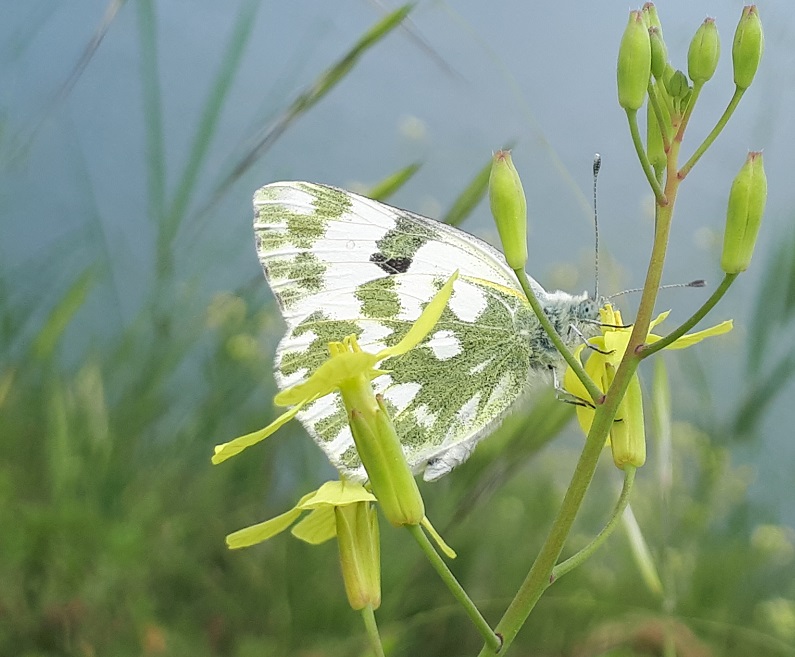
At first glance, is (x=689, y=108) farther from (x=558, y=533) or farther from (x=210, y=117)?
(x=210, y=117)

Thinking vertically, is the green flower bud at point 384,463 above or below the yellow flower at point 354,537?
above

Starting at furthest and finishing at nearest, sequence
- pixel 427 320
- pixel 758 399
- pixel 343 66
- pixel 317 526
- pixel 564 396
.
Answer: pixel 758 399
pixel 343 66
pixel 564 396
pixel 317 526
pixel 427 320

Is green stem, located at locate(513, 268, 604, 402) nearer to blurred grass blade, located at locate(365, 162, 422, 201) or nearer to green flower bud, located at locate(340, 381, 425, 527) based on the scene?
green flower bud, located at locate(340, 381, 425, 527)

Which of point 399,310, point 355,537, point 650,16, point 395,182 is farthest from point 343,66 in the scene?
point 355,537

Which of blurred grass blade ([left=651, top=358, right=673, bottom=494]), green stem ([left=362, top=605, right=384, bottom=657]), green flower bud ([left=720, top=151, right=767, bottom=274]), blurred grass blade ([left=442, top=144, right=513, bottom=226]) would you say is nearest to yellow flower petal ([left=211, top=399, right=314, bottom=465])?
green stem ([left=362, top=605, right=384, bottom=657])

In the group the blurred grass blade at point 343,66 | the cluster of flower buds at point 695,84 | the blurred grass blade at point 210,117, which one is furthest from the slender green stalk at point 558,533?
the blurred grass blade at point 210,117

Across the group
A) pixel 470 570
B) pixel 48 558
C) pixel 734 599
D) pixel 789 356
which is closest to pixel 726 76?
pixel 789 356

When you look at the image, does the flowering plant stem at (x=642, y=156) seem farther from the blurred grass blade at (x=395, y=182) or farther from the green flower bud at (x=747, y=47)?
the blurred grass blade at (x=395, y=182)
